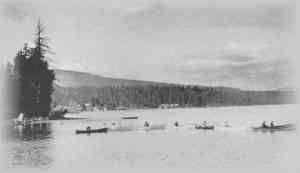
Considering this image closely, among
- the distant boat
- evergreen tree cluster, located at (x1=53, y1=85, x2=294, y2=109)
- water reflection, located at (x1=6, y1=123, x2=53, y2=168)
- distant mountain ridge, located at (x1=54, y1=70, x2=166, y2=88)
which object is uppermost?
distant mountain ridge, located at (x1=54, y1=70, x2=166, y2=88)

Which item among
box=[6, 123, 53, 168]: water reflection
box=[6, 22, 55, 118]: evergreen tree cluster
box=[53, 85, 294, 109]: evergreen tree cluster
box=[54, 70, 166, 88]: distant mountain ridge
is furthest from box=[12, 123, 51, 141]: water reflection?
box=[54, 70, 166, 88]: distant mountain ridge

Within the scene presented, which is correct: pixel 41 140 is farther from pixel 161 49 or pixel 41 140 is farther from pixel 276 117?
pixel 276 117

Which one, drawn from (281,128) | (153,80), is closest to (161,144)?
(153,80)

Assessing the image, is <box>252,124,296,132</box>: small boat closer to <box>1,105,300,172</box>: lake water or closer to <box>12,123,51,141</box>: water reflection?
<box>1,105,300,172</box>: lake water

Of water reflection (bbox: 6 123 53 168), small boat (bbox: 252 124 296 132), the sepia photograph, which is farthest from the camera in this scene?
small boat (bbox: 252 124 296 132)

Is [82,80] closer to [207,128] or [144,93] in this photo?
[144,93]

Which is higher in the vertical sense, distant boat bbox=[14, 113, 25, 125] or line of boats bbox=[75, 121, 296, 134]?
distant boat bbox=[14, 113, 25, 125]

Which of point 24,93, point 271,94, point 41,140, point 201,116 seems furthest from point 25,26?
point 271,94
